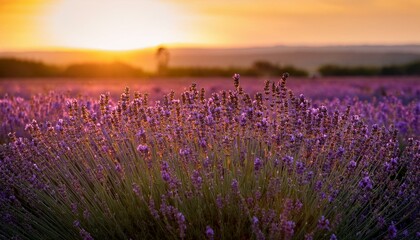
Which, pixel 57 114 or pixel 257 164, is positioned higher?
pixel 257 164

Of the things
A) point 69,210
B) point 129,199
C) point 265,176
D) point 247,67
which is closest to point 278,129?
point 265,176

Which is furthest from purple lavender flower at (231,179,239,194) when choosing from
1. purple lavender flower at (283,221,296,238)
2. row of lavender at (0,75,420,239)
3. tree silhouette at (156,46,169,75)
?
tree silhouette at (156,46,169,75)

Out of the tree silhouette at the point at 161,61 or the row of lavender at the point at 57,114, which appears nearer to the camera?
the row of lavender at the point at 57,114

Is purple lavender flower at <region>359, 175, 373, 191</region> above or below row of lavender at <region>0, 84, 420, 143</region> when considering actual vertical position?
above

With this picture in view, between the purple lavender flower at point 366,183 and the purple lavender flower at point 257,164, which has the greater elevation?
the purple lavender flower at point 257,164

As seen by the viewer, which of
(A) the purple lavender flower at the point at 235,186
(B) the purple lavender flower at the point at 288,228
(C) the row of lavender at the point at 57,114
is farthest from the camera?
(C) the row of lavender at the point at 57,114

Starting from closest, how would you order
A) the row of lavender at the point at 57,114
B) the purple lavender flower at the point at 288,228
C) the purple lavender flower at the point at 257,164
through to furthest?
the purple lavender flower at the point at 288,228
the purple lavender flower at the point at 257,164
the row of lavender at the point at 57,114

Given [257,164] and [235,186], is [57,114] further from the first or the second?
[235,186]

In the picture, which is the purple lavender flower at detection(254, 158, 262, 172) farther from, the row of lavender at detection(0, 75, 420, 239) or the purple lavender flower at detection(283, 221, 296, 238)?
the purple lavender flower at detection(283, 221, 296, 238)

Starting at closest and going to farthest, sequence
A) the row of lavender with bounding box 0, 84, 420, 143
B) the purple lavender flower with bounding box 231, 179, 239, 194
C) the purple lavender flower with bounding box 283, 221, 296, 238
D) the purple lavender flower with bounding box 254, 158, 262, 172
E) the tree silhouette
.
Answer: the purple lavender flower with bounding box 283, 221, 296, 238 < the purple lavender flower with bounding box 231, 179, 239, 194 < the purple lavender flower with bounding box 254, 158, 262, 172 < the row of lavender with bounding box 0, 84, 420, 143 < the tree silhouette

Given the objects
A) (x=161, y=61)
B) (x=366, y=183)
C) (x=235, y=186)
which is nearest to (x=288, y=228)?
(x=235, y=186)

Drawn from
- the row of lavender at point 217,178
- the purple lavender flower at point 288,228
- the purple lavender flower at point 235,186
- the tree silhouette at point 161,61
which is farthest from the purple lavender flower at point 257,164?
the tree silhouette at point 161,61

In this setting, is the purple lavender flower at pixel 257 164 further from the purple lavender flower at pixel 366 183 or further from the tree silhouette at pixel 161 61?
the tree silhouette at pixel 161 61

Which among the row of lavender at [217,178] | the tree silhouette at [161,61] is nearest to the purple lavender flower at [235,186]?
the row of lavender at [217,178]
